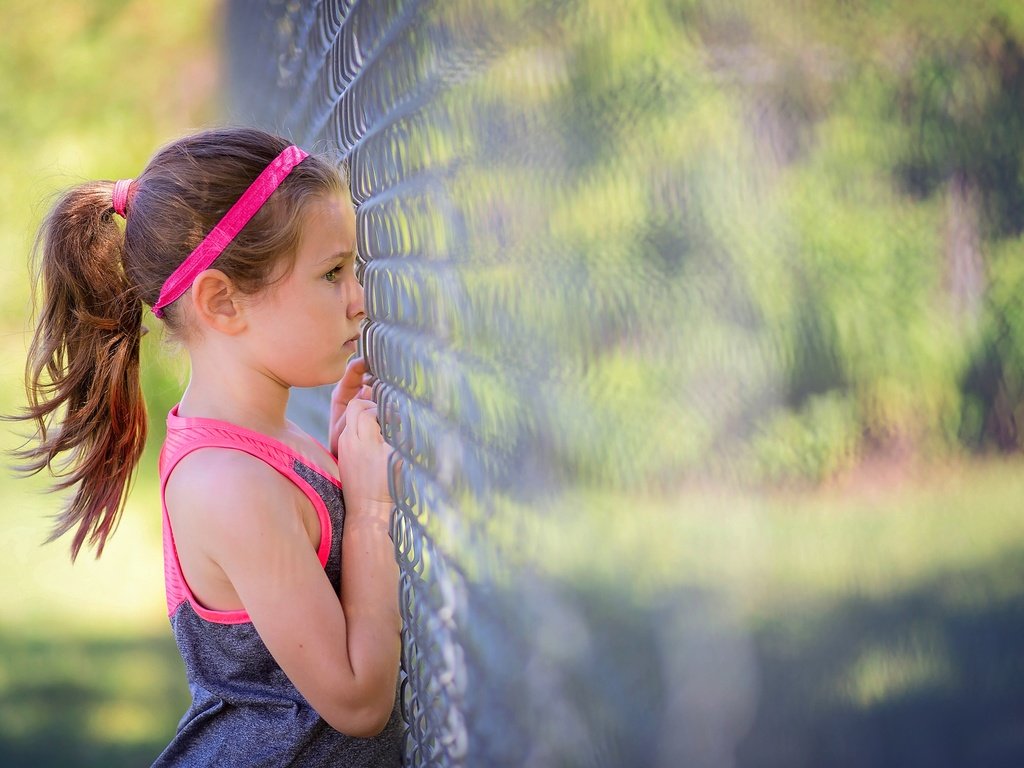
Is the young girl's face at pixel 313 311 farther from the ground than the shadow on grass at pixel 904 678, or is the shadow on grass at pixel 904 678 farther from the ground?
the young girl's face at pixel 313 311

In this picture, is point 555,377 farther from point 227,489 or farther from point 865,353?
point 227,489

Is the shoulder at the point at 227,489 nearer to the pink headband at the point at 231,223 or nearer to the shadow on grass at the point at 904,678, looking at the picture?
the pink headband at the point at 231,223

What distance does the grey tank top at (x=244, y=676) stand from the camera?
0.98 m

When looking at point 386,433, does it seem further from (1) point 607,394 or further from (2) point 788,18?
(2) point 788,18

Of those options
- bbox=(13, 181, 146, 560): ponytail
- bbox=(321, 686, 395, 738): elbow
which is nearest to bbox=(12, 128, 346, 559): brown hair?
bbox=(13, 181, 146, 560): ponytail

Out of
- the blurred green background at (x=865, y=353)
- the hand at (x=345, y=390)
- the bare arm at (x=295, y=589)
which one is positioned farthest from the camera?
the hand at (x=345, y=390)

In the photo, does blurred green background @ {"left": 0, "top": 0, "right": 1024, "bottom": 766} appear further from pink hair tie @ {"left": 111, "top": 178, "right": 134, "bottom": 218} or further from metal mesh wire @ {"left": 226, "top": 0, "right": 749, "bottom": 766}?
pink hair tie @ {"left": 111, "top": 178, "right": 134, "bottom": 218}

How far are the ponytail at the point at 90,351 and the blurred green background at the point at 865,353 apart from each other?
2.87 ft

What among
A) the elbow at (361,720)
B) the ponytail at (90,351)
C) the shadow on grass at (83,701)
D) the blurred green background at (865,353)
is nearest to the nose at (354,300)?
the ponytail at (90,351)

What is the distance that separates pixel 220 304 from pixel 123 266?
17 cm

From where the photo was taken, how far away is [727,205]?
0.32 metres

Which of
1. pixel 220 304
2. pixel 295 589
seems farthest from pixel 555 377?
pixel 220 304

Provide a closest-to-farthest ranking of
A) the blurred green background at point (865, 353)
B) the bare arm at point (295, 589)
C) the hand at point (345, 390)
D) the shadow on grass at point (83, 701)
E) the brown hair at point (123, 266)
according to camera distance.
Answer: the blurred green background at point (865, 353) < the bare arm at point (295, 589) < the brown hair at point (123, 266) < the hand at point (345, 390) < the shadow on grass at point (83, 701)

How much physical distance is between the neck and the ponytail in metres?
0.14
